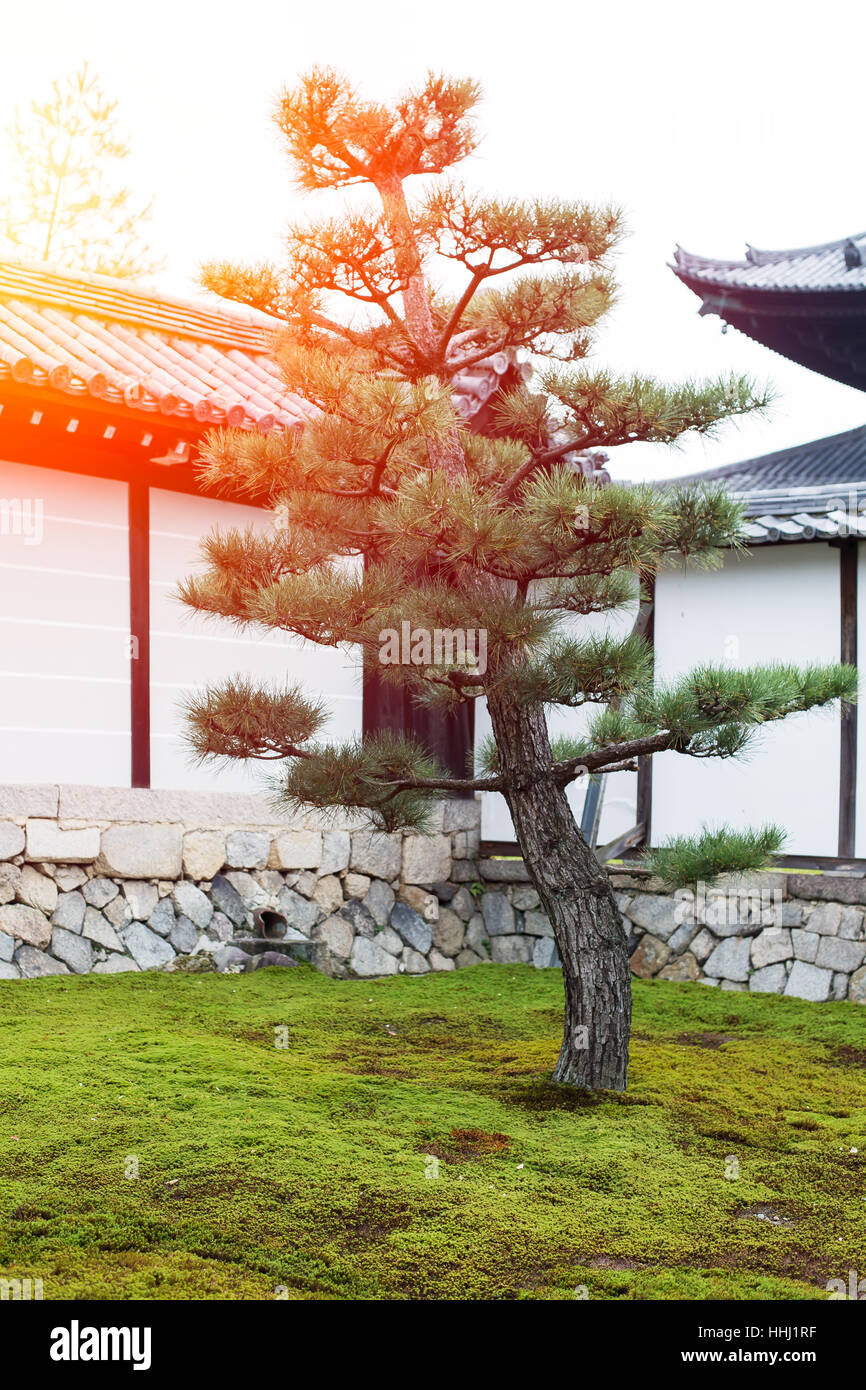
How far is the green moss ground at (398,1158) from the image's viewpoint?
11.9 feet

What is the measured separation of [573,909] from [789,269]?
8611 millimetres

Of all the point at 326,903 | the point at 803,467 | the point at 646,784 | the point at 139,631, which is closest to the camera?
the point at 139,631

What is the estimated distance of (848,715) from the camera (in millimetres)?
8445

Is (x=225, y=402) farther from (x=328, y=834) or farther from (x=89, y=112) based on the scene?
(x=89, y=112)

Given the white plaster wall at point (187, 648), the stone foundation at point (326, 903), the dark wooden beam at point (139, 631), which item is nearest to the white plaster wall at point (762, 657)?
the stone foundation at point (326, 903)

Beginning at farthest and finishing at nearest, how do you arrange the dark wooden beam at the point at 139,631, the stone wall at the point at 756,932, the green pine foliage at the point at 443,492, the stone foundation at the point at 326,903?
the stone wall at the point at 756,932, the dark wooden beam at the point at 139,631, the stone foundation at the point at 326,903, the green pine foliage at the point at 443,492

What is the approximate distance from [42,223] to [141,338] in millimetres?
10245

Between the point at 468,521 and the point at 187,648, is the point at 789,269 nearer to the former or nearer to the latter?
the point at 187,648

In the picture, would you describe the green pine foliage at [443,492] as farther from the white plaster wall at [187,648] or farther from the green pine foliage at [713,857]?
the white plaster wall at [187,648]

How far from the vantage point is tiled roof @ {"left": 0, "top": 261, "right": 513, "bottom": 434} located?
6.92 meters
